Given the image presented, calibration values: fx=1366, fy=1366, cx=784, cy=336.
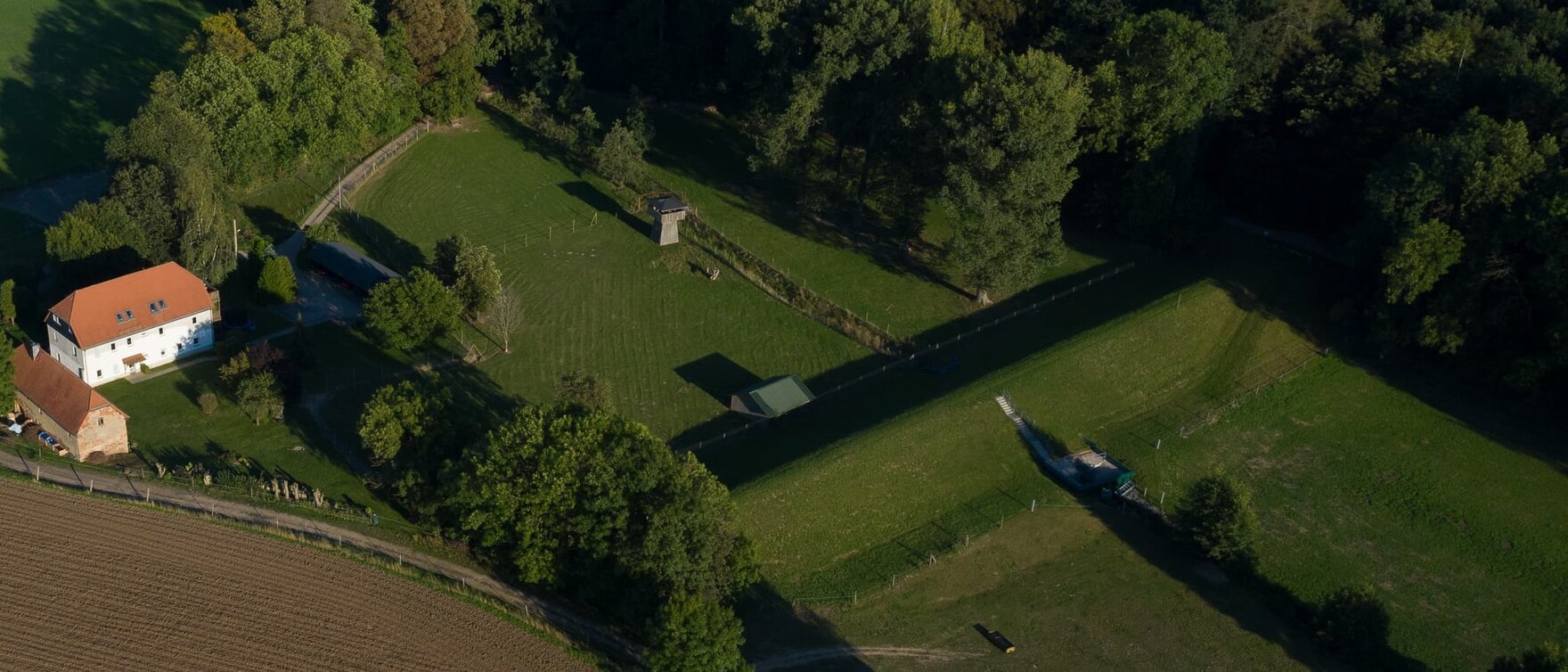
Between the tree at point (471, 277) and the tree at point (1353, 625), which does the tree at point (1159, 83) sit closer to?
the tree at point (1353, 625)

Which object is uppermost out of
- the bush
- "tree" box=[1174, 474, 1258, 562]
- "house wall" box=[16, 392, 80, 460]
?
"tree" box=[1174, 474, 1258, 562]

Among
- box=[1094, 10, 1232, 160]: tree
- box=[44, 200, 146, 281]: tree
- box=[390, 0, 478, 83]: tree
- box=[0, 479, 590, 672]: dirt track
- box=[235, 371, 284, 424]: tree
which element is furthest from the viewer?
box=[390, 0, 478, 83]: tree

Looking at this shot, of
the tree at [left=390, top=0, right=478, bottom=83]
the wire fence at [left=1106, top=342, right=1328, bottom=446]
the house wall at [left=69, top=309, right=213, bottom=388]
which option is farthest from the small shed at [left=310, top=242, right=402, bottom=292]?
the wire fence at [left=1106, top=342, right=1328, bottom=446]

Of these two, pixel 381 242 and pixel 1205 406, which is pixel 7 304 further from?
pixel 1205 406

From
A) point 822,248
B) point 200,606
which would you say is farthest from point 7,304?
point 822,248

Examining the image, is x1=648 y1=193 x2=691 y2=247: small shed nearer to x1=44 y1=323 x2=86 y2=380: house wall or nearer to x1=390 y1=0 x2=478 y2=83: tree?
x1=390 y1=0 x2=478 y2=83: tree

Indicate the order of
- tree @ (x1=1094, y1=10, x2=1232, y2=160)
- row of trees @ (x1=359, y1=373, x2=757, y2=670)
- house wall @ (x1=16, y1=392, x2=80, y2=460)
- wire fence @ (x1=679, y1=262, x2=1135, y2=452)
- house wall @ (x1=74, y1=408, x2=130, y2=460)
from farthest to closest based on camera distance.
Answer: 1. tree @ (x1=1094, y1=10, x2=1232, y2=160)
2. wire fence @ (x1=679, y1=262, x2=1135, y2=452)
3. house wall @ (x1=16, y1=392, x2=80, y2=460)
4. house wall @ (x1=74, y1=408, x2=130, y2=460)
5. row of trees @ (x1=359, y1=373, x2=757, y2=670)

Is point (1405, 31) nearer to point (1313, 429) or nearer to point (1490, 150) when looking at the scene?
point (1490, 150)
